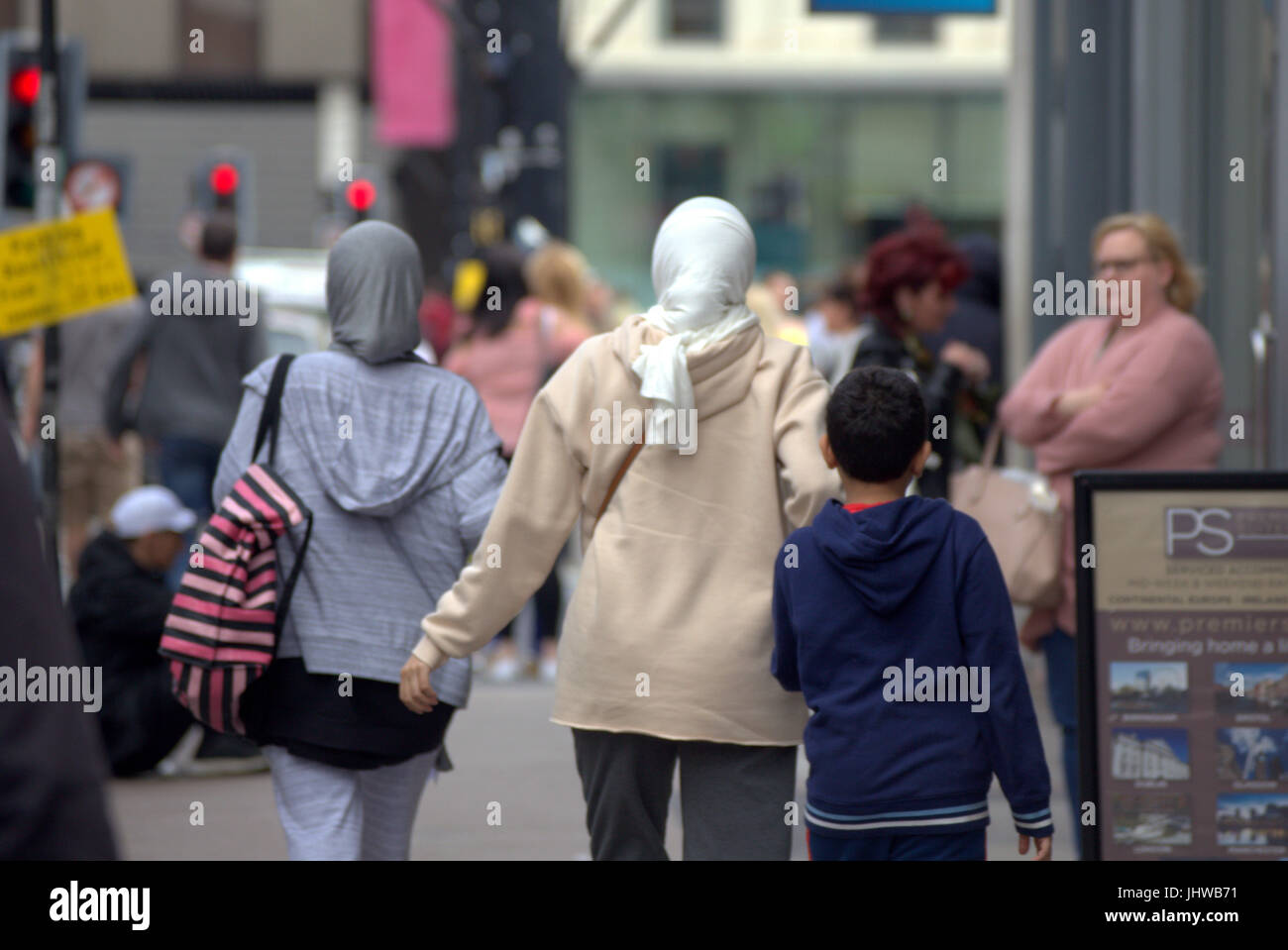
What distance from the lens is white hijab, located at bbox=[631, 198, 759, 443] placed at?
159 inches

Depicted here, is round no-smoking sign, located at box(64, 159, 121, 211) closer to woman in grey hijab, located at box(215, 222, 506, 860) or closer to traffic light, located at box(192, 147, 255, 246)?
traffic light, located at box(192, 147, 255, 246)

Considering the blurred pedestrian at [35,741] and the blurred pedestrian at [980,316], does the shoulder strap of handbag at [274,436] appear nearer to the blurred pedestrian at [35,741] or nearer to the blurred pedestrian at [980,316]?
the blurred pedestrian at [35,741]

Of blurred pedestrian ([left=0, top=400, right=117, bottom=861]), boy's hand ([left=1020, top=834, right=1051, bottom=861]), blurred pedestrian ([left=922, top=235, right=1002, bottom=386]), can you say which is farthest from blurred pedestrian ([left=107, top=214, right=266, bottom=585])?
blurred pedestrian ([left=0, top=400, right=117, bottom=861])

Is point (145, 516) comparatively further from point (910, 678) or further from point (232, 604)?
point (910, 678)

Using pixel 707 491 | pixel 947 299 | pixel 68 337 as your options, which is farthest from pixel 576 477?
pixel 68 337

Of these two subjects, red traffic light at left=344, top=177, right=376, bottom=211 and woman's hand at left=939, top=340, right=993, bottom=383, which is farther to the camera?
red traffic light at left=344, top=177, right=376, bottom=211

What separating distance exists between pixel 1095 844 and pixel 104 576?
13.8 ft

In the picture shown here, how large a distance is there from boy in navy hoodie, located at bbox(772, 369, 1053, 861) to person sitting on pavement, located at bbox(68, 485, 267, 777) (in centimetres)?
410

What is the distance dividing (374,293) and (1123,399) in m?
2.01

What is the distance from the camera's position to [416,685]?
4211mm

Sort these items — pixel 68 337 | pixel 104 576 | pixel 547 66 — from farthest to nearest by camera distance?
pixel 547 66 < pixel 68 337 < pixel 104 576

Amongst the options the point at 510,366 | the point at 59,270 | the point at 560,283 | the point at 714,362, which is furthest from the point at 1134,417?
the point at 560,283
